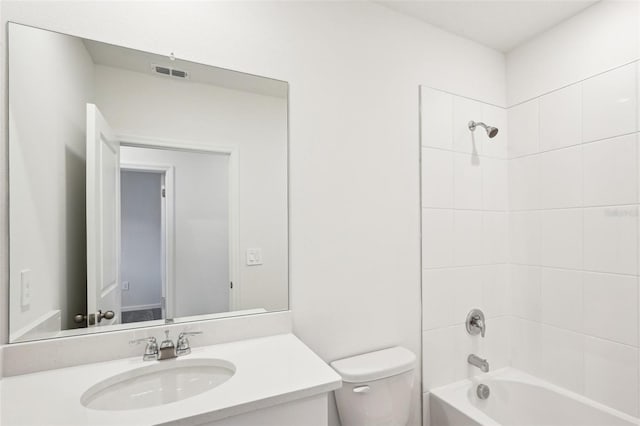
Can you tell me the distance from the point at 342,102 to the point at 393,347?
1205 millimetres

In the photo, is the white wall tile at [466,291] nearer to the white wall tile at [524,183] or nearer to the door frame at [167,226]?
the white wall tile at [524,183]

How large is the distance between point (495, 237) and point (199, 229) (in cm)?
168

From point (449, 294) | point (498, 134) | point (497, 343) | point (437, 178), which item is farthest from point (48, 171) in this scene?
point (497, 343)

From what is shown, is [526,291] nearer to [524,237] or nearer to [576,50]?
[524,237]

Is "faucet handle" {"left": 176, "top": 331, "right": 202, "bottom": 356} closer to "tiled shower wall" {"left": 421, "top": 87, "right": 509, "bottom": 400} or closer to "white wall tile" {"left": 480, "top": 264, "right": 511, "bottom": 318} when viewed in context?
"tiled shower wall" {"left": 421, "top": 87, "right": 509, "bottom": 400}

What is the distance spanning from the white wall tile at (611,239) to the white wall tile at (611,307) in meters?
0.05

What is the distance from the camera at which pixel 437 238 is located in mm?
1789

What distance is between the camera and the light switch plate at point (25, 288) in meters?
1.03

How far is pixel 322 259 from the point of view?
1.49 m

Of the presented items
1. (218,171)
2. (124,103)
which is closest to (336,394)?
(218,171)

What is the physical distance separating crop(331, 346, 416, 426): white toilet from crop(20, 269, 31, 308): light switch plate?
1126 mm

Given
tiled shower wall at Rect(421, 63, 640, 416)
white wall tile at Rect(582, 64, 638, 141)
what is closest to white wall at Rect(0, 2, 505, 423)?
tiled shower wall at Rect(421, 63, 640, 416)

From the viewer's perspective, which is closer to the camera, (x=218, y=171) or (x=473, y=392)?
(x=218, y=171)

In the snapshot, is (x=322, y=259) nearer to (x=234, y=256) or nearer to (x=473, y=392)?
(x=234, y=256)
